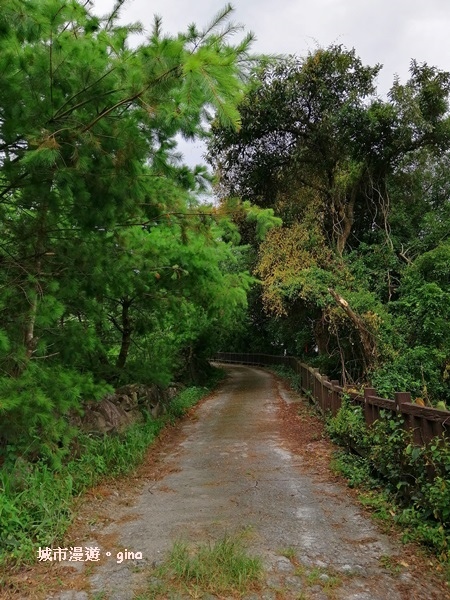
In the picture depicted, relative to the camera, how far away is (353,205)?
15492 millimetres

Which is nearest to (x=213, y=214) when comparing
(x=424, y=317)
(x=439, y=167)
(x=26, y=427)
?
(x=26, y=427)

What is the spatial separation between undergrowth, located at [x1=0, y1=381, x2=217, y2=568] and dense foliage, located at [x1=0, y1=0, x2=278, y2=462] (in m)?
0.32

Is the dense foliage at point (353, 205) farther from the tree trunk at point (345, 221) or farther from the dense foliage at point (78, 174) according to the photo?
the dense foliage at point (78, 174)

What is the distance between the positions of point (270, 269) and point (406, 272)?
4.09 m

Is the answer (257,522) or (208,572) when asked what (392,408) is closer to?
(257,522)

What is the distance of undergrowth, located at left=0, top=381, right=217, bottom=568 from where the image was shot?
12.5ft

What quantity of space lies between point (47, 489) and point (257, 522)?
213 centimetres

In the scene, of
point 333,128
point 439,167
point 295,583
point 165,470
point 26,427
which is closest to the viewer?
point 295,583

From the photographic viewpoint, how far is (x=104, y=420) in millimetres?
7203

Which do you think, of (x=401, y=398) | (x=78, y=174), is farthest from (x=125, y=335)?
(x=401, y=398)

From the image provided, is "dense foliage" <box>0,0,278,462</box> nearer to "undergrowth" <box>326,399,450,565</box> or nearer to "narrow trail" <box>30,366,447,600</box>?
"narrow trail" <box>30,366,447,600</box>

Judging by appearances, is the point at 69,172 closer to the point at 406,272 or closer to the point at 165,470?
the point at 165,470

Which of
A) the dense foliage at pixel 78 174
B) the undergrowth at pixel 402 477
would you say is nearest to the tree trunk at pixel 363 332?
the undergrowth at pixel 402 477

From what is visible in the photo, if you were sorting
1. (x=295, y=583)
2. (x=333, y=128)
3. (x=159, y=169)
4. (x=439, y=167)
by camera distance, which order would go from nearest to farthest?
1. (x=295, y=583)
2. (x=159, y=169)
3. (x=333, y=128)
4. (x=439, y=167)
